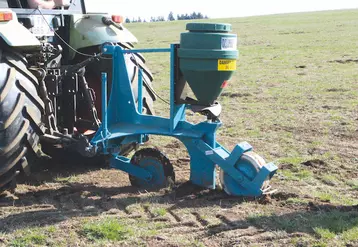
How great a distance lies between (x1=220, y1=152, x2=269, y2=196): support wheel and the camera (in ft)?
15.2

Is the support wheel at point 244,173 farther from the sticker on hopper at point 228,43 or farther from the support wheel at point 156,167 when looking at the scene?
the sticker on hopper at point 228,43

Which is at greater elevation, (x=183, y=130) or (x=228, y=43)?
(x=228, y=43)

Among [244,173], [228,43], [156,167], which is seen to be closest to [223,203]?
[244,173]

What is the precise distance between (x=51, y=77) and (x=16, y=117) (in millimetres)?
723

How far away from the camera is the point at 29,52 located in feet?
16.2

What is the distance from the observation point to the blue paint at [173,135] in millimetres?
4668

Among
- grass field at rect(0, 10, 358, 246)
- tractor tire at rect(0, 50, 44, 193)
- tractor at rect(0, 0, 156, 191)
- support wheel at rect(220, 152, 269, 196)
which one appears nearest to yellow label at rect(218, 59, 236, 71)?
support wheel at rect(220, 152, 269, 196)

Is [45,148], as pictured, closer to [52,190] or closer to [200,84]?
A: [52,190]

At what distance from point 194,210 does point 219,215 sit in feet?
0.73

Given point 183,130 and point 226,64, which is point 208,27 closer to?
point 226,64

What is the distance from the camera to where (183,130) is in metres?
4.93

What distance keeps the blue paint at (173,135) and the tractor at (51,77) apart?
0.81 feet

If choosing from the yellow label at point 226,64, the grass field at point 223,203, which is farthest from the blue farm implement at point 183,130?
the grass field at point 223,203

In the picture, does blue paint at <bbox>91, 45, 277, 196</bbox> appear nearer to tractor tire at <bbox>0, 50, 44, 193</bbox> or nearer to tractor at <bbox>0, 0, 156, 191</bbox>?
tractor at <bbox>0, 0, 156, 191</bbox>
